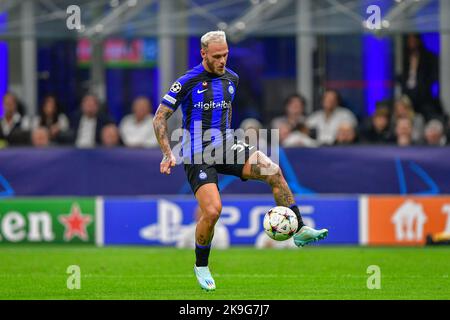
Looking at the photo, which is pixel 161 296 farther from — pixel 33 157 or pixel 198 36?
pixel 198 36

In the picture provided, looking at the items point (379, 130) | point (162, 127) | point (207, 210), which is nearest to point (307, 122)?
point (379, 130)

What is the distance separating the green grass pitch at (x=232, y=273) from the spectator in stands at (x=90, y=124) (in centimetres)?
252

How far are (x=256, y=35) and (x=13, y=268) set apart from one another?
25.3 feet

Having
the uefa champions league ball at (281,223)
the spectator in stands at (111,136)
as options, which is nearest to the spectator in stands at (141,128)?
the spectator in stands at (111,136)

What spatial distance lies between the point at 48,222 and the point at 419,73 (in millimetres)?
6872

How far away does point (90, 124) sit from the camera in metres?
19.5

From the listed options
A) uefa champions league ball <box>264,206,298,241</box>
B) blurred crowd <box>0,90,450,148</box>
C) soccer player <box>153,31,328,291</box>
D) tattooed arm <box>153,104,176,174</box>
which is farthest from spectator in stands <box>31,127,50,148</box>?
uefa champions league ball <box>264,206,298,241</box>

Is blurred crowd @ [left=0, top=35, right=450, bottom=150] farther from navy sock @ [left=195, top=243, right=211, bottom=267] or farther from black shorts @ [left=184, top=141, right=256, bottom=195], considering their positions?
navy sock @ [left=195, top=243, right=211, bottom=267]

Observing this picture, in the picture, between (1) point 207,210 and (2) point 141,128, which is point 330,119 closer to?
(2) point 141,128

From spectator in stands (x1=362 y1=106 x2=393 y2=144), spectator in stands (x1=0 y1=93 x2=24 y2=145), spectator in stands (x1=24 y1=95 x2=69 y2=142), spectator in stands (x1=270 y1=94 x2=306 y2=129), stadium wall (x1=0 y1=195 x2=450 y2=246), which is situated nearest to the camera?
stadium wall (x1=0 y1=195 x2=450 y2=246)

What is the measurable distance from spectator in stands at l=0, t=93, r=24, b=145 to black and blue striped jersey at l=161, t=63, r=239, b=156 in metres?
8.40

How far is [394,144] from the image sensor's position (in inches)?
712

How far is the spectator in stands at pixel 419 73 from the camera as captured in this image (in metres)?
19.8

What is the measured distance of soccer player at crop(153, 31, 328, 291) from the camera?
11.3 meters
